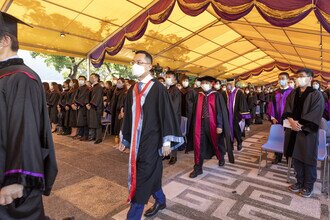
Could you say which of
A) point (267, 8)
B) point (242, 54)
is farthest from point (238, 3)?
point (242, 54)

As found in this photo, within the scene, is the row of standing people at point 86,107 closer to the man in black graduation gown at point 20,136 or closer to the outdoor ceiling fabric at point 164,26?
the outdoor ceiling fabric at point 164,26

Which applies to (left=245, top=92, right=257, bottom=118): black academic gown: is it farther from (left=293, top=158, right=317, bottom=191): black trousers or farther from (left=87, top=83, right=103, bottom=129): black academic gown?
(left=293, top=158, right=317, bottom=191): black trousers

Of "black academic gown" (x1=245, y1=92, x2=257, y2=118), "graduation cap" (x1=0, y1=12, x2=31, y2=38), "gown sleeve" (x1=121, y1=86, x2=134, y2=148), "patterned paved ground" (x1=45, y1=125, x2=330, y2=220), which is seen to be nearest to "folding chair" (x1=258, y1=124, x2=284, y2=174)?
"patterned paved ground" (x1=45, y1=125, x2=330, y2=220)

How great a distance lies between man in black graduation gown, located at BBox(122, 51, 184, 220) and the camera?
2602 millimetres

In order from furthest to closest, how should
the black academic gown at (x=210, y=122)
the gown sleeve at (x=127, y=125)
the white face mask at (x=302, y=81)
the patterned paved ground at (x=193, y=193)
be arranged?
the black academic gown at (x=210, y=122) < the white face mask at (x=302, y=81) < the patterned paved ground at (x=193, y=193) < the gown sleeve at (x=127, y=125)

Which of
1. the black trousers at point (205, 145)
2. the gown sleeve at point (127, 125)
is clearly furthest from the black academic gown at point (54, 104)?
the gown sleeve at point (127, 125)

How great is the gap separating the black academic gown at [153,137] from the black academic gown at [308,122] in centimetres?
214

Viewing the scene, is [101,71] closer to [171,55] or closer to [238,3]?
[171,55]

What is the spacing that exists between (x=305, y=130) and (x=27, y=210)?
370cm

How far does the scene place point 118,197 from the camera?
11.5ft

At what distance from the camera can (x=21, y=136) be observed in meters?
1.39

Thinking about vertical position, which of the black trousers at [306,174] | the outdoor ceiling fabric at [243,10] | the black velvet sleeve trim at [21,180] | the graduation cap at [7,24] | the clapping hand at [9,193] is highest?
the outdoor ceiling fabric at [243,10]

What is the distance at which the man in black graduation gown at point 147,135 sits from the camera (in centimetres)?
260

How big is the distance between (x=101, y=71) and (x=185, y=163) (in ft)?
82.0
